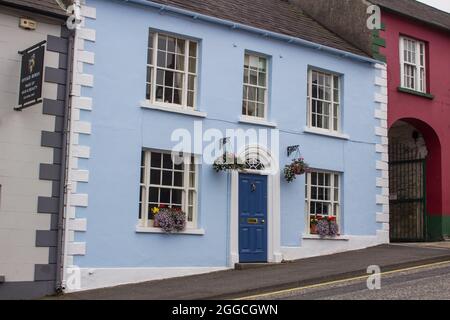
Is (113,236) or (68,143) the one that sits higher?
(68,143)

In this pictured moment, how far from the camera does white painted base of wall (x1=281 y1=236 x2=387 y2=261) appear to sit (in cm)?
1595

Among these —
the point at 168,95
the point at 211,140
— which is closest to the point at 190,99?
the point at 168,95

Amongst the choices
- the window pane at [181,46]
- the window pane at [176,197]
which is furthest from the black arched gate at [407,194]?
the window pane at [181,46]

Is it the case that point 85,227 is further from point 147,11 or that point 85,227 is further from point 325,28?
point 325,28

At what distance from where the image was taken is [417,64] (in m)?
19.3

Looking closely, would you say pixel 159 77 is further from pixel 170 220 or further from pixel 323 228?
pixel 323 228

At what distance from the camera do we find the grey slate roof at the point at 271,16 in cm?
1571

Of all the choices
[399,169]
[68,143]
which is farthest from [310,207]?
[68,143]

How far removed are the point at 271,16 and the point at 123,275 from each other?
8.26 m

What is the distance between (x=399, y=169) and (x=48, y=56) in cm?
1186

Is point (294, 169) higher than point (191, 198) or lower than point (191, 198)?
higher

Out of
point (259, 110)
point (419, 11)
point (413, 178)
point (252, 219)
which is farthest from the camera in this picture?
point (419, 11)
